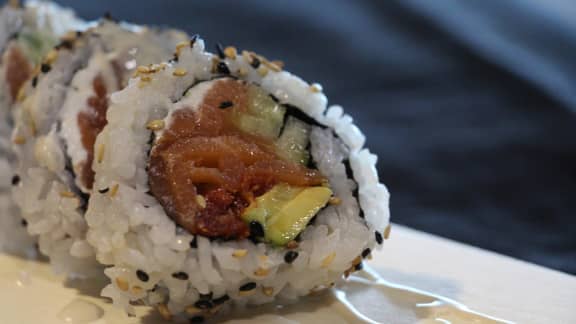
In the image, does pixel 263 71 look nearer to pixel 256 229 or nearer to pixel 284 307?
pixel 256 229

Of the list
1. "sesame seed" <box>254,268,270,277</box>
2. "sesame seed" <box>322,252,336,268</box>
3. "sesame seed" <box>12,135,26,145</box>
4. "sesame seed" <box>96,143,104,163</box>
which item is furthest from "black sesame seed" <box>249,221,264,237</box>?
"sesame seed" <box>12,135,26,145</box>

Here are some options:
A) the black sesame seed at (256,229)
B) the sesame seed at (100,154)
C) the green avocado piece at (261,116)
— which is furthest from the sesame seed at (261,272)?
the sesame seed at (100,154)

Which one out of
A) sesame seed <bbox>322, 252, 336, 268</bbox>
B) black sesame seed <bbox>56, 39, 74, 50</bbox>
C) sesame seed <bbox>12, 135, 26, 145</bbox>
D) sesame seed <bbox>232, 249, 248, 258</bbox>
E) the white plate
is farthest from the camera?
black sesame seed <bbox>56, 39, 74, 50</bbox>

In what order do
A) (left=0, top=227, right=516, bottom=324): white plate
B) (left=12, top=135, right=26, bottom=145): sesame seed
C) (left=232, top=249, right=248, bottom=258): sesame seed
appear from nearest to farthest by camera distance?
(left=232, top=249, right=248, bottom=258): sesame seed → (left=0, top=227, right=516, bottom=324): white plate → (left=12, top=135, right=26, bottom=145): sesame seed

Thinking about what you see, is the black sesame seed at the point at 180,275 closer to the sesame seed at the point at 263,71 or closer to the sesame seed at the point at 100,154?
the sesame seed at the point at 100,154

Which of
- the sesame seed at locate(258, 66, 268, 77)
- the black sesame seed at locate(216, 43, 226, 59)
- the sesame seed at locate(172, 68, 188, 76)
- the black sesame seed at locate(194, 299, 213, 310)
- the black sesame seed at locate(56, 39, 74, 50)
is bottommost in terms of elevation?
the black sesame seed at locate(194, 299, 213, 310)

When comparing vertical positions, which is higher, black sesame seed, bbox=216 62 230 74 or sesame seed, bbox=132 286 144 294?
black sesame seed, bbox=216 62 230 74

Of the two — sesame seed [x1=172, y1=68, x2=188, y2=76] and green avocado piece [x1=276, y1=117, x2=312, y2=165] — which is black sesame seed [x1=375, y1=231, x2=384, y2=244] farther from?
sesame seed [x1=172, y1=68, x2=188, y2=76]
